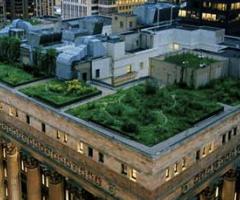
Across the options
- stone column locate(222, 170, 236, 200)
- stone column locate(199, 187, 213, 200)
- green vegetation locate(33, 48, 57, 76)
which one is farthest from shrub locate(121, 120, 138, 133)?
green vegetation locate(33, 48, 57, 76)

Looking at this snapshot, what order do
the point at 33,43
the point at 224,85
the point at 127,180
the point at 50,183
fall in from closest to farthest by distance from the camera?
the point at 127,180 → the point at 50,183 → the point at 224,85 → the point at 33,43

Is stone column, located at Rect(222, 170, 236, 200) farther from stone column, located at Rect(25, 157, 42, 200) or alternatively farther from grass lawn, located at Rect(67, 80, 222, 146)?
stone column, located at Rect(25, 157, 42, 200)

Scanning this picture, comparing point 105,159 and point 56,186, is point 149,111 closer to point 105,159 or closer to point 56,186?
point 105,159

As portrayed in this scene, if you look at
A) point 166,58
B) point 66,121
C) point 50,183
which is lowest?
point 50,183

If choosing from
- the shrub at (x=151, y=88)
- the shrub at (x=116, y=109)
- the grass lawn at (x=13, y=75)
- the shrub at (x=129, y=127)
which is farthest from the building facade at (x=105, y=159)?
the shrub at (x=151, y=88)

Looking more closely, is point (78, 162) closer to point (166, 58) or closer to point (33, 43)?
point (166, 58)

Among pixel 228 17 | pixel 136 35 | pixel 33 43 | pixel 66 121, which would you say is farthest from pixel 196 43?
pixel 66 121

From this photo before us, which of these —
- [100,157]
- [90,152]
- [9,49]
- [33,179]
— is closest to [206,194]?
[100,157]
